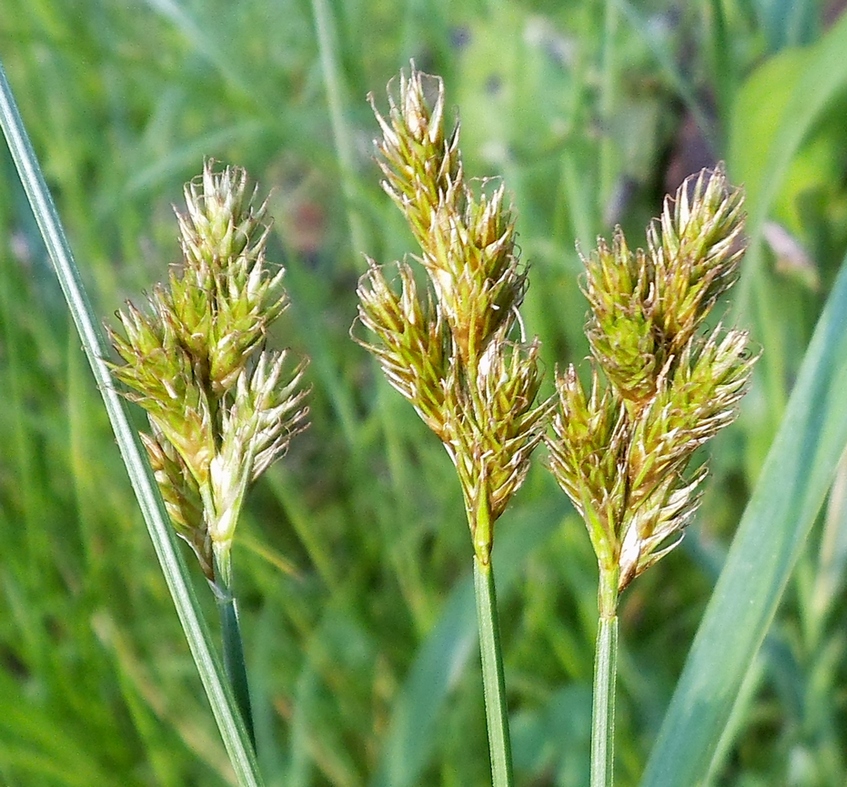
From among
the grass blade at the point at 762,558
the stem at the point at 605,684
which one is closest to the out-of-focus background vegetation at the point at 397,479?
the grass blade at the point at 762,558

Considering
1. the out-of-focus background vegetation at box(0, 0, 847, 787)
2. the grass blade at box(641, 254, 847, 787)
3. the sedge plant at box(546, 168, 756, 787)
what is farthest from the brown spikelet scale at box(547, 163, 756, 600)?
the out-of-focus background vegetation at box(0, 0, 847, 787)

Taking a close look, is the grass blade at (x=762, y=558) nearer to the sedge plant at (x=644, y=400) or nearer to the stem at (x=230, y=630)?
the sedge plant at (x=644, y=400)

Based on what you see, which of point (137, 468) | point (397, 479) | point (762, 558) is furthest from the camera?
point (397, 479)

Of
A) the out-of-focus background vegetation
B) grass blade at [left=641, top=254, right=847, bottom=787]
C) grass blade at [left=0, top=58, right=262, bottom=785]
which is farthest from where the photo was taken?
the out-of-focus background vegetation

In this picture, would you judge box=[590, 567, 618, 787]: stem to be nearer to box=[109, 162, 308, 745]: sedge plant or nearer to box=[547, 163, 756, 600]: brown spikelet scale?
box=[547, 163, 756, 600]: brown spikelet scale

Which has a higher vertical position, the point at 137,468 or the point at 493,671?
the point at 137,468

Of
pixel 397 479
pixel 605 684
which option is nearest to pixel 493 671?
pixel 605 684

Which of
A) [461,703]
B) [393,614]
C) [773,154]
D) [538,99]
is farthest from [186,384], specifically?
[538,99]

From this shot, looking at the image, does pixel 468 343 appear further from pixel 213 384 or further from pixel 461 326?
pixel 213 384
